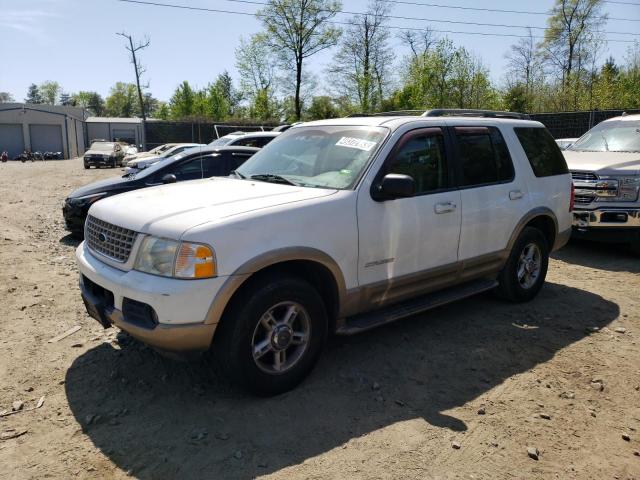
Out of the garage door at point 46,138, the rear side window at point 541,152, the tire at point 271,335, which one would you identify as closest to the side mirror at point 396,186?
the tire at point 271,335

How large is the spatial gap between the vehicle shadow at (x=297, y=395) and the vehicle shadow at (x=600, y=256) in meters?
2.76

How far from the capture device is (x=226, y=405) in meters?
3.55

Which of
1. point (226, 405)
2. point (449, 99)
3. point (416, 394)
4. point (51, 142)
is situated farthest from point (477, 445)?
A: point (51, 142)

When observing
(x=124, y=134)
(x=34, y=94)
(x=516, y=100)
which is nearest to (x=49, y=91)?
(x=34, y=94)

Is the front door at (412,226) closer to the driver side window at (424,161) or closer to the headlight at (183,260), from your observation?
the driver side window at (424,161)

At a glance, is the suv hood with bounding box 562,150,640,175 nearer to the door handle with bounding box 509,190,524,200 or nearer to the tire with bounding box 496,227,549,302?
the tire with bounding box 496,227,549,302

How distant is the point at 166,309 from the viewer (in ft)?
10.4

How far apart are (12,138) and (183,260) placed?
57.3 m

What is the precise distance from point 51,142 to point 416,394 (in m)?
57.7

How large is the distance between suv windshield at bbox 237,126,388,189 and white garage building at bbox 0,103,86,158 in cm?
5430

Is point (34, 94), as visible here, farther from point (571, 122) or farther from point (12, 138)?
point (571, 122)

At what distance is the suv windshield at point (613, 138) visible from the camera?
8.75m

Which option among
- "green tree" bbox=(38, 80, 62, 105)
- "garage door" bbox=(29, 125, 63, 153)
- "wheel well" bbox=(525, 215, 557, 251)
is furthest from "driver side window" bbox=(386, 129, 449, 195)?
"green tree" bbox=(38, 80, 62, 105)

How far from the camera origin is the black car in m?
8.70
